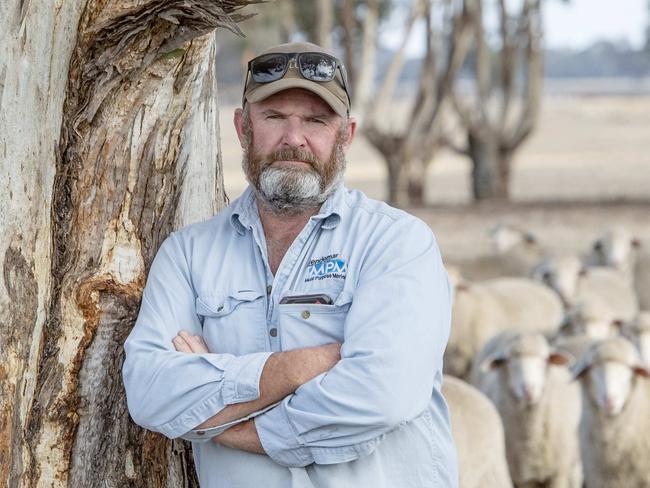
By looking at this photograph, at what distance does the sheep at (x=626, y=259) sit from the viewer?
14.1 meters

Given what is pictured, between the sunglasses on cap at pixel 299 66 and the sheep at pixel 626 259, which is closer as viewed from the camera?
the sunglasses on cap at pixel 299 66

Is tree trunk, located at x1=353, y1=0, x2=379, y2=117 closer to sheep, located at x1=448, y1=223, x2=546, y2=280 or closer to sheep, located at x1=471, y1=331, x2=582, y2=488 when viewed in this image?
sheep, located at x1=448, y1=223, x2=546, y2=280

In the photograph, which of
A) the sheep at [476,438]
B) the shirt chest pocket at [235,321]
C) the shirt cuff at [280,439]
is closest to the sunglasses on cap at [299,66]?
the shirt chest pocket at [235,321]

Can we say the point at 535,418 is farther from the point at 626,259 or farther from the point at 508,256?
the point at 508,256

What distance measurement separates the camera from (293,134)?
133 inches

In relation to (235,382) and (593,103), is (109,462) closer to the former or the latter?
(235,382)

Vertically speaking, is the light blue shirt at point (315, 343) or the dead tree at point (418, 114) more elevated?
the dead tree at point (418, 114)

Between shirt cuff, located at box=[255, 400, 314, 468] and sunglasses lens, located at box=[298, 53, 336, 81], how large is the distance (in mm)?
929

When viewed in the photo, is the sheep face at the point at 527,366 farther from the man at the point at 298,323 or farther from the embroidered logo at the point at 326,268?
the embroidered logo at the point at 326,268

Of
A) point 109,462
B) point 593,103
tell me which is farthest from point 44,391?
point 593,103

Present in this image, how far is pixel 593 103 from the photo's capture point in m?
88.4

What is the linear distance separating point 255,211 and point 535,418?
499cm

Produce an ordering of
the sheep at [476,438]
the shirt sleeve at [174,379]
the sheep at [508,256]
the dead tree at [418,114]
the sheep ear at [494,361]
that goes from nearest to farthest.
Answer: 1. the shirt sleeve at [174,379]
2. the sheep at [476,438]
3. the sheep ear at [494,361]
4. the sheep at [508,256]
5. the dead tree at [418,114]

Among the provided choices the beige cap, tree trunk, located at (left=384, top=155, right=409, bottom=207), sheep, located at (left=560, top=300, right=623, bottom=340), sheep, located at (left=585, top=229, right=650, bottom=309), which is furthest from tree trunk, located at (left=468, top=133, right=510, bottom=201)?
the beige cap
